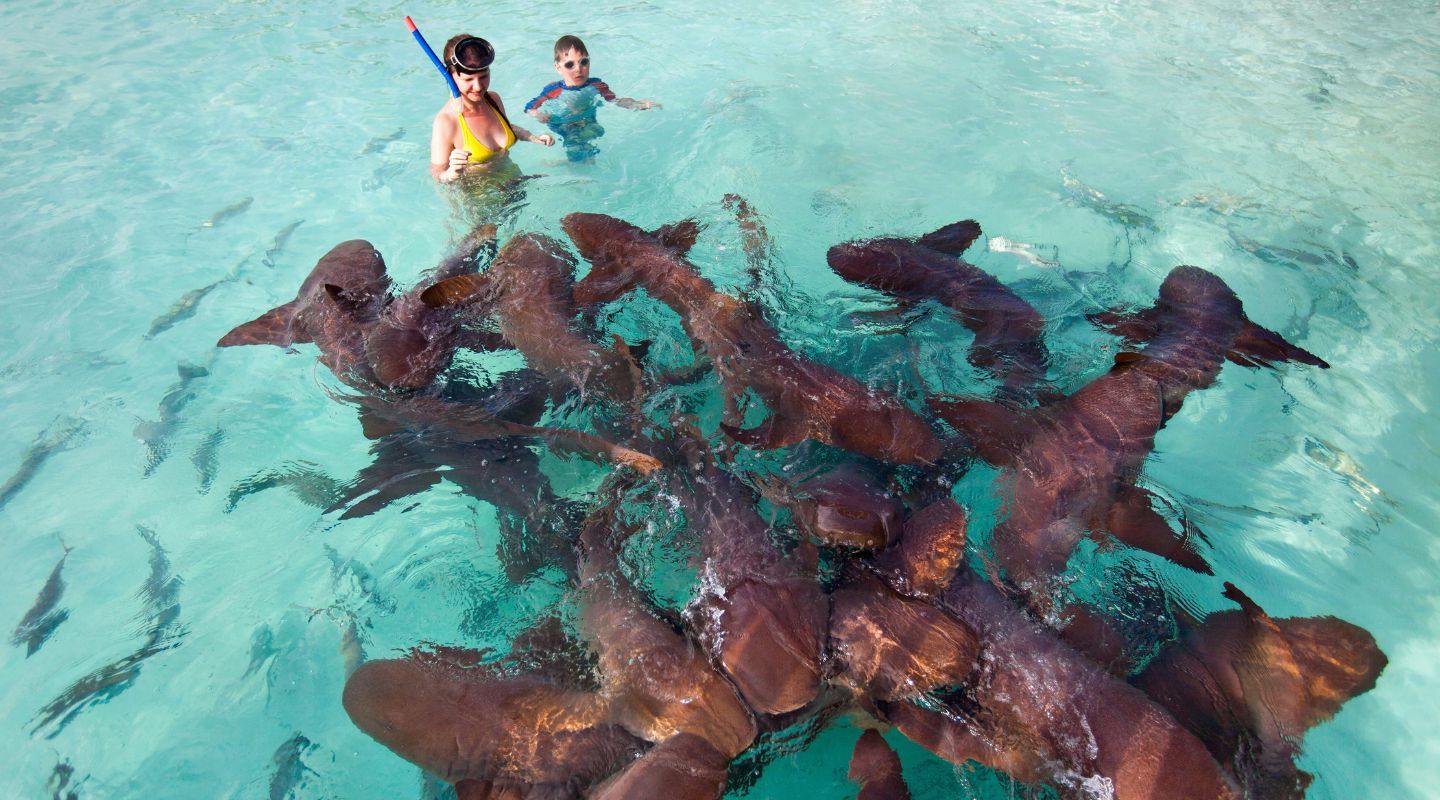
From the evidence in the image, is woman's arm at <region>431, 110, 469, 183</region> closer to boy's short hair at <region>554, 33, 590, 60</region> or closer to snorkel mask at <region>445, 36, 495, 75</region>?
snorkel mask at <region>445, 36, 495, 75</region>

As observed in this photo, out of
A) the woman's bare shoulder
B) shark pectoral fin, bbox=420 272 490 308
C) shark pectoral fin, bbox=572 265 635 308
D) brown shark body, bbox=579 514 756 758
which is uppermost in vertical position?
the woman's bare shoulder

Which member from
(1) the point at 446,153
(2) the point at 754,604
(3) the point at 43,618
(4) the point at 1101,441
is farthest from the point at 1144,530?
(1) the point at 446,153

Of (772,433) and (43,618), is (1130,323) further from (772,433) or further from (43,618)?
(43,618)

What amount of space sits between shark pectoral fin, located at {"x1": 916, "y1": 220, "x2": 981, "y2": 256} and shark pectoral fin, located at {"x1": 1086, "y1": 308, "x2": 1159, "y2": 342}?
1.00m

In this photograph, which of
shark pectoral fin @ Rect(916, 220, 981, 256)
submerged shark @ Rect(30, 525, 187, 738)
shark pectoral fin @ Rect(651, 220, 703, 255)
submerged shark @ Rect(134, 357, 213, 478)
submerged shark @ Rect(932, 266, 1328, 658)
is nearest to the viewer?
submerged shark @ Rect(30, 525, 187, 738)

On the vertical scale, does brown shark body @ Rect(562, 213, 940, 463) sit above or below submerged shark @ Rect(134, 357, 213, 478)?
above

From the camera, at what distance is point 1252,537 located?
383 cm

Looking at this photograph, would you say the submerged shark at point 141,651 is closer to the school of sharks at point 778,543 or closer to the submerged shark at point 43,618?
the school of sharks at point 778,543

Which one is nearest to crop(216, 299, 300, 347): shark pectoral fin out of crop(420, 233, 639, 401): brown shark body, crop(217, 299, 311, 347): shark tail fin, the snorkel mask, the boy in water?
crop(217, 299, 311, 347): shark tail fin

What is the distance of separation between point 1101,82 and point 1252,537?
23.7ft

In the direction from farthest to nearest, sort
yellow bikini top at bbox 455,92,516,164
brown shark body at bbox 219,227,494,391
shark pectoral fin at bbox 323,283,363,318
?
yellow bikini top at bbox 455,92,516,164, shark pectoral fin at bbox 323,283,363,318, brown shark body at bbox 219,227,494,391

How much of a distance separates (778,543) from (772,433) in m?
0.65

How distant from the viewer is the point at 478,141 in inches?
253

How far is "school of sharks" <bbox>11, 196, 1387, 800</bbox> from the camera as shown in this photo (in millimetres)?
2443
